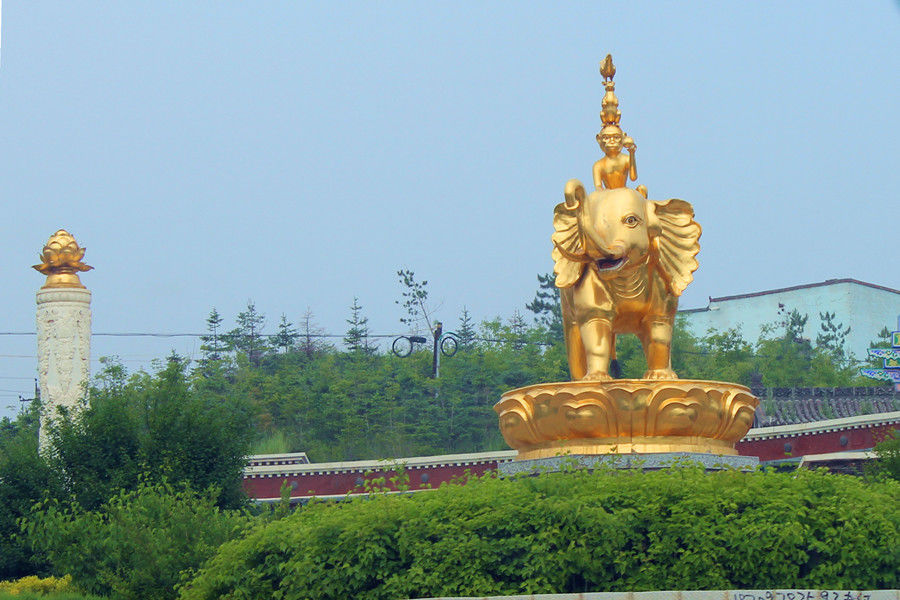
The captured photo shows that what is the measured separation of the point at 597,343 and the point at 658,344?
532 millimetres

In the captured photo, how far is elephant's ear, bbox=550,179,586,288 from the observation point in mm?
10695

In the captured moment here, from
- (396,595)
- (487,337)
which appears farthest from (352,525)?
(487,337)

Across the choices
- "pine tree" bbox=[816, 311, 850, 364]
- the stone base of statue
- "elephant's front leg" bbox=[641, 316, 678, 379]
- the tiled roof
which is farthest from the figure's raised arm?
"pine tree" bbox=[816, 311, 850, 364]

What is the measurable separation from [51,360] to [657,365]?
8453mm

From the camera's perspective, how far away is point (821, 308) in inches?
1554

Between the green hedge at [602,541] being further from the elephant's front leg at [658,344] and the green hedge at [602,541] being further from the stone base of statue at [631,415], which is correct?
the elephant's front leg at [658,344]

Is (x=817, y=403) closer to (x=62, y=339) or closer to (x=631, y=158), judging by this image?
(x=62, y=339)

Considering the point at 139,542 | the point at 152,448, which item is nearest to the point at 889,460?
the point at 139,542

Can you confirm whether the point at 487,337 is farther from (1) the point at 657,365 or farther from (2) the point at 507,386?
(1) the point at 657,365

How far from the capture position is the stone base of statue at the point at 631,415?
10102 mm

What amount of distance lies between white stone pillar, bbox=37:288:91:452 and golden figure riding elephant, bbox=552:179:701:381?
7.65m

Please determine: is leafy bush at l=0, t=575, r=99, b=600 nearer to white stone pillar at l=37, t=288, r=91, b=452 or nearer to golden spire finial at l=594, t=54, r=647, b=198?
white stone pillar at l=37, t=288, r=91, b=452

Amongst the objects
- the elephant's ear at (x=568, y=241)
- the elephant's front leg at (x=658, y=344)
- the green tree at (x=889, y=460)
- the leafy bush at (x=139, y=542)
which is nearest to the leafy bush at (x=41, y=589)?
the leafy bush at (x=139, y=542)

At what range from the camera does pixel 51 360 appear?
1661cm
